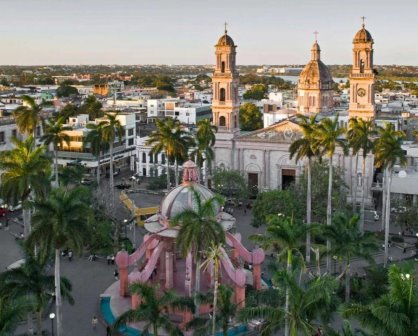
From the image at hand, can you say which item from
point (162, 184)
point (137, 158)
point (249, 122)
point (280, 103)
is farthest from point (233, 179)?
point (280, 103)

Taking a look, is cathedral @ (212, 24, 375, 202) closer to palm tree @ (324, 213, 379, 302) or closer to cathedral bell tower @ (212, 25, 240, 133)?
cathedral bell tower @ (212, 25, 240, 133)

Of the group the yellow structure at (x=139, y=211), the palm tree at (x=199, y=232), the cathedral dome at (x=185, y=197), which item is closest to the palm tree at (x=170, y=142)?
the yellow structure at (x=139, y=211)

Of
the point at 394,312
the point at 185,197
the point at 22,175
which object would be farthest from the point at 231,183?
the point at 394,312

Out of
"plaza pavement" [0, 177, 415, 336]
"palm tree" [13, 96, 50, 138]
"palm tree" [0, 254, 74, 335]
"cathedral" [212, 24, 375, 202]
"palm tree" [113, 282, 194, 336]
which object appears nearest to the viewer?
"palm tree" [113, 282, 194, 336]

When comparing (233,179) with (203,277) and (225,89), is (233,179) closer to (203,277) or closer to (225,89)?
(225,89)

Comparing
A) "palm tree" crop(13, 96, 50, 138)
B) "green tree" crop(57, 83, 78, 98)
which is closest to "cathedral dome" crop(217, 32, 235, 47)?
"palm tree" crop(13, 96, 50, 138)

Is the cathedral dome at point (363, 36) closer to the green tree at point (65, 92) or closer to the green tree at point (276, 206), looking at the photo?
the green tree at point (276, 206)

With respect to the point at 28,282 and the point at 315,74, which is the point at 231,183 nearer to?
the point at 315,74
